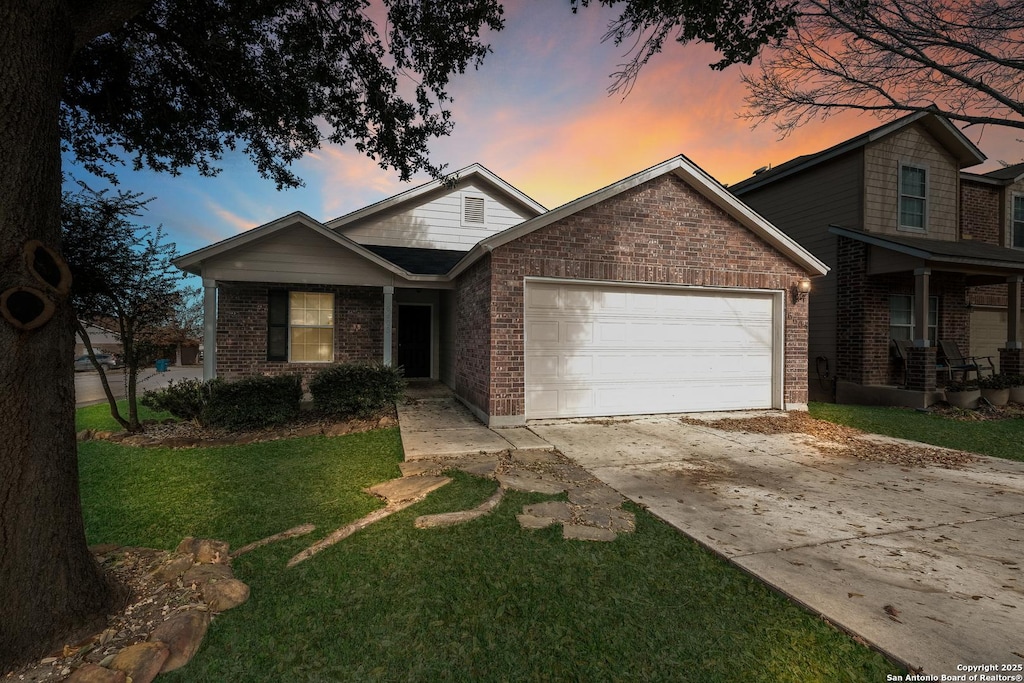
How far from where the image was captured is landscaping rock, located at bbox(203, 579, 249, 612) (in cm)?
270

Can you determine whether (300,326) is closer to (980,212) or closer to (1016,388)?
(1016,388)

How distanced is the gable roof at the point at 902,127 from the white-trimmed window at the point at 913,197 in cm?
105

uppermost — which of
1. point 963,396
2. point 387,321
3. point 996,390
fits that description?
point 387,321

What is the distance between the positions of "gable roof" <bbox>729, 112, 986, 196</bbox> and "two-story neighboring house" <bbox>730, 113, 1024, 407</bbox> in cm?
3

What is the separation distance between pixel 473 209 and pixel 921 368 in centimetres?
1248

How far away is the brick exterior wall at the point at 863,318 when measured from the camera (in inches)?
448

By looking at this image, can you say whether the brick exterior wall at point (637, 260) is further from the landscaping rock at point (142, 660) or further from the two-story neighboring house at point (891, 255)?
the landscaping rock at point (142, 660)

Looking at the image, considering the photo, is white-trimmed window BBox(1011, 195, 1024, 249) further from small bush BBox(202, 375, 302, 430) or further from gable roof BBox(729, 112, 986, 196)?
small bush BBox(202, 375, 302, 430)

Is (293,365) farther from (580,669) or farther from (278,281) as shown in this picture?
(580,669)

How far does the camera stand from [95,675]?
209cm

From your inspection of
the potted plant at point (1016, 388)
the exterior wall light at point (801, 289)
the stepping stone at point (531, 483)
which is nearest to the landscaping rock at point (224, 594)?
the stepping stone at point (531, 483)

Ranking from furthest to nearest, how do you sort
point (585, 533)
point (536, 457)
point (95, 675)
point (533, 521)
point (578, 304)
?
1. point (578, 304)
2. point (536, 457)
3. point (533, 521)
4. point (585, 533)
5. point (95, 675)

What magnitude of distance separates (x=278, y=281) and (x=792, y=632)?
408 inches

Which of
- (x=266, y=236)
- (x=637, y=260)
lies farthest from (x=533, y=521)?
(x=266, y=236)
